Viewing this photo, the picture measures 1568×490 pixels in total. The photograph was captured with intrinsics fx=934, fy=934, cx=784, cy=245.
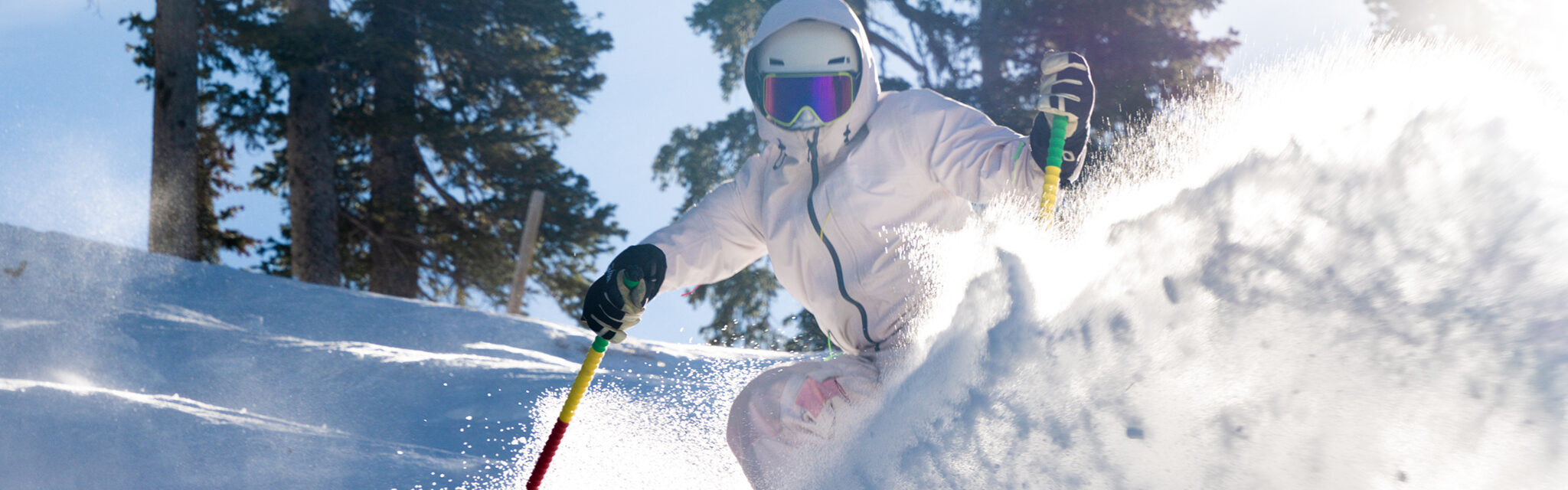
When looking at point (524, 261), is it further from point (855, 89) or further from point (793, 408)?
point (793, 408)

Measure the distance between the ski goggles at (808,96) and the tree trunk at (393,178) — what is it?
1150 cm

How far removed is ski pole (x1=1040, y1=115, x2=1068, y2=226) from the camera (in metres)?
2.29

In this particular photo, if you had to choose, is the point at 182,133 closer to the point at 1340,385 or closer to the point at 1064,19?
the point at 1064,19

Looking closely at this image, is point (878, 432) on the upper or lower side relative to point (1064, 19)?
lower

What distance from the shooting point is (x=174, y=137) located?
413 inches

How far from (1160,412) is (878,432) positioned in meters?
0.64

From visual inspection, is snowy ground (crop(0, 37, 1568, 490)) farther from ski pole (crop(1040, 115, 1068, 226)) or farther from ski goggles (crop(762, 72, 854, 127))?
ski goggles (crop(762, 72, 854, 127))

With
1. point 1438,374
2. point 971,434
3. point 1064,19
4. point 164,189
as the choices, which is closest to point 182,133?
point 164,189

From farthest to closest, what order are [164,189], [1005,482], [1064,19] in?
[1064,19]
[164,189]
[1005,482]

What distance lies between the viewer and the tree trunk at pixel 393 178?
44.0ft

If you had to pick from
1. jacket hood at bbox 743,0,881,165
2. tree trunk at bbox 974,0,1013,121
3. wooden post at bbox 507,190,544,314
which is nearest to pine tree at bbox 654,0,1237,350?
tree trunk at bbox 974,0,1013,121

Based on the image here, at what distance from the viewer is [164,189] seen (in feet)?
34.1

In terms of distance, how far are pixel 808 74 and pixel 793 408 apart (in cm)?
95

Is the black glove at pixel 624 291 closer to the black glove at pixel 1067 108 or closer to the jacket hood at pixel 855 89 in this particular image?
the jacket hood at pixel 855 89
